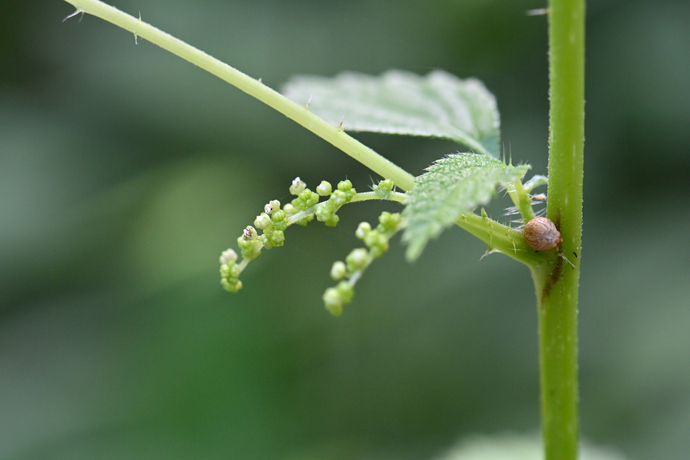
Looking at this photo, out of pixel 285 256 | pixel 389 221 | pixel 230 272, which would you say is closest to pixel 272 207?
pixel 230 272

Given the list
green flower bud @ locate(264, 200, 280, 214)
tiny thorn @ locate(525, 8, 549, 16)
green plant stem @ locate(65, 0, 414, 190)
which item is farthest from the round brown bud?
green flower bud @ locate(264, 200, 280, 214)

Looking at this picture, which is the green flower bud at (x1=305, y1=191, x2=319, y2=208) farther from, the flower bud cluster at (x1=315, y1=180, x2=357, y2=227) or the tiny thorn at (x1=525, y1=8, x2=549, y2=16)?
the tiny thorn at (x1=525, y1=8, x2=549, y2=16)

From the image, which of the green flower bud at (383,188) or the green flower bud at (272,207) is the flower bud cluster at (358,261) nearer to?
the green flower bud at (383,188)

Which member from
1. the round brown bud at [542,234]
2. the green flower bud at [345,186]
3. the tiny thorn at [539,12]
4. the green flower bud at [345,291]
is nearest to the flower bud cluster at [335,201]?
the green flower bud at [345,186]

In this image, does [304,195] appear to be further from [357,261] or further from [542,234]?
[542,234]

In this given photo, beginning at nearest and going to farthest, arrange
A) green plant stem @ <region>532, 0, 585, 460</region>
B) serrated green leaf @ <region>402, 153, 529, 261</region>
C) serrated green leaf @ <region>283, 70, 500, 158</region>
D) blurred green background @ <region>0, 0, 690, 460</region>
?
serrated green leaf @ <region>402, 153, 529, 261</region> → green plant stem @ <region>532, 0, 585, 460</region> → serrated green leaf @ <region>283, 70, 500, 158</region> → blurred green background @ <region>0, 0, 690, 460</region>

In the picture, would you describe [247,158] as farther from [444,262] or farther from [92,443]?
[92,443]
